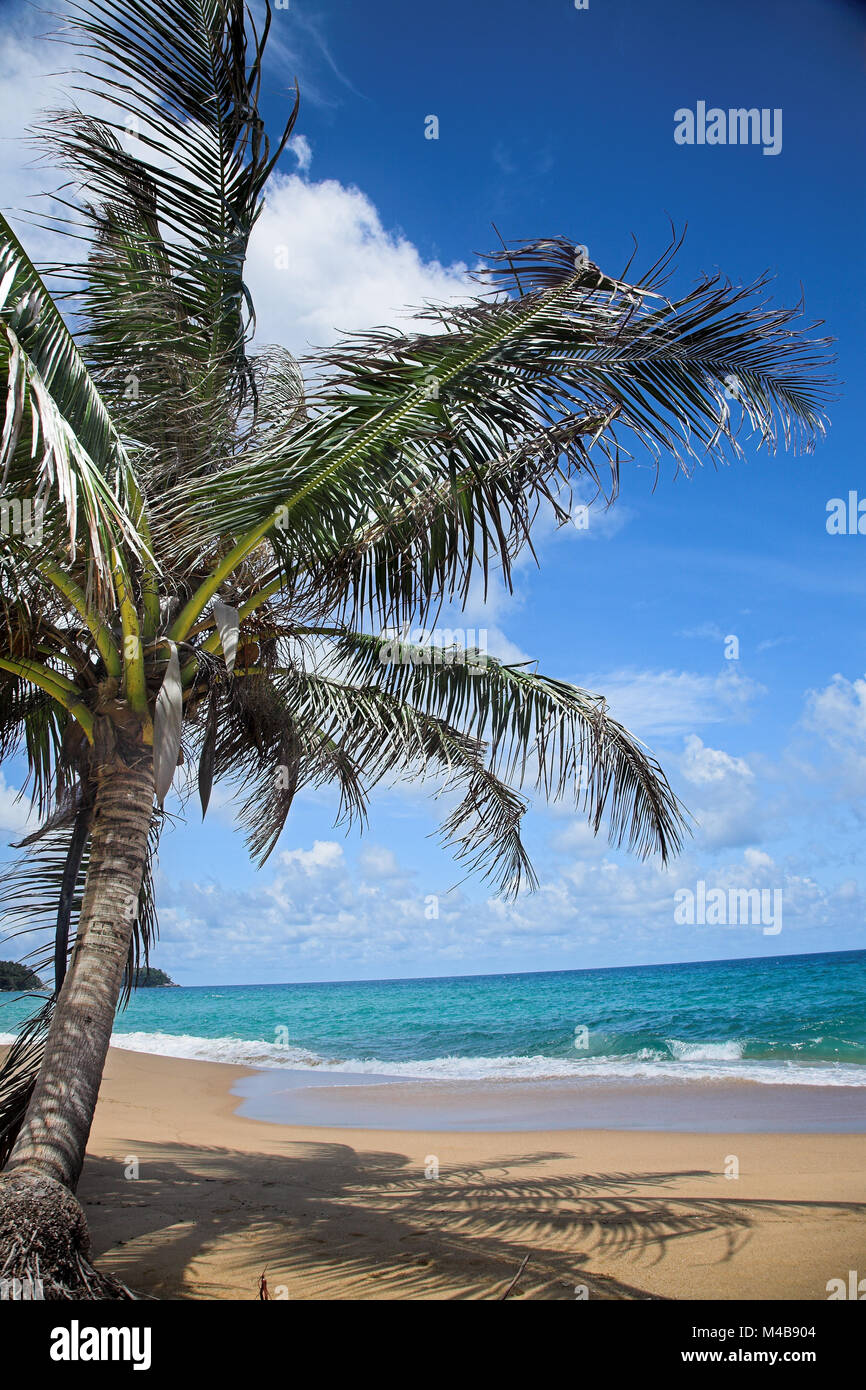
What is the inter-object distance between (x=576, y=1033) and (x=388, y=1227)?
69.3ft

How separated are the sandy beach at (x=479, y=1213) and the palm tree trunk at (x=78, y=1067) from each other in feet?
3.04

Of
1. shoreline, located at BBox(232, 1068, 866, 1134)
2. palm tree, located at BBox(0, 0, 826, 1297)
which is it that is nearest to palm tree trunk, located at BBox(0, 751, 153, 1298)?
palm tree, located at BBox(0, 0, 826, 1297)

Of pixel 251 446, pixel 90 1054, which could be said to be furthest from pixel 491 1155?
pixel 251 446

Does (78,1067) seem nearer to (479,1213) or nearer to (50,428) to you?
(50,428)

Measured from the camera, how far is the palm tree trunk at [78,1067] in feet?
10.3

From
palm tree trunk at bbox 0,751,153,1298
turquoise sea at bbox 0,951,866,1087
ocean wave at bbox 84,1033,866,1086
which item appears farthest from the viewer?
turquoise sea at bbox 0,951,866,1087

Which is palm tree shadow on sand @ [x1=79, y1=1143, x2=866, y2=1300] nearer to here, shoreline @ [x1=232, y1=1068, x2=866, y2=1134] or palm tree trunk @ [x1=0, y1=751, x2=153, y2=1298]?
palm tree trunk @ [x1=0, y1=751, x2=153, y2=1298]

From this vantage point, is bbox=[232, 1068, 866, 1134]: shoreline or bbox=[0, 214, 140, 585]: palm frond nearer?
bbox=[0, 214, 140, 585]: palm frond

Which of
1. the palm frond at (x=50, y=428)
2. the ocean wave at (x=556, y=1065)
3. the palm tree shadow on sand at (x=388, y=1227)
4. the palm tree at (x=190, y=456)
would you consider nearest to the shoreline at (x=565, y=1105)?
the ocean wave at (x=556, y=1065)

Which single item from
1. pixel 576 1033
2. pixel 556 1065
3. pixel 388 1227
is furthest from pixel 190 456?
pixel 576 1033

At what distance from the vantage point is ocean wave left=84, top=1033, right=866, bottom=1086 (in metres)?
14.2

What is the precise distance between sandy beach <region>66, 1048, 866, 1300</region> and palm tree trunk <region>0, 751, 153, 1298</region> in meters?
0.93

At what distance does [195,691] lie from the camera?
512 cm

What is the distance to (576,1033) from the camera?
24781 millimetres
